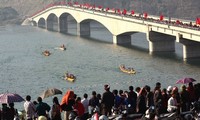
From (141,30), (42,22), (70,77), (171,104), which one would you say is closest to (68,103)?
(171,104)

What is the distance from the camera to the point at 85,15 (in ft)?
Answer: 447

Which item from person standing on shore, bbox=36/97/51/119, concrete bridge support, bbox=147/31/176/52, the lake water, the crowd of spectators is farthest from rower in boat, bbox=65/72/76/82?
person standing on shore, bbox=36/97/51/119

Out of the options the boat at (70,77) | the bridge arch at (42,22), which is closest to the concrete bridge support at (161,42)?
the boat at (70,77)

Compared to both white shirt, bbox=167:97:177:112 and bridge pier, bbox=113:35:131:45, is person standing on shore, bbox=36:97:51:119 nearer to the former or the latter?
white shirt, bbox=167:97:177:112

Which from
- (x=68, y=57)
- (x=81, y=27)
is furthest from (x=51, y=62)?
(x=81, y=27)

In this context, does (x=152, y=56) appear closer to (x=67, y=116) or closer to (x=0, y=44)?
(x=0, y=44)

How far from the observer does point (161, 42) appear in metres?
95.3

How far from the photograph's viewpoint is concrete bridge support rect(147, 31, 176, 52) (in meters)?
94.3

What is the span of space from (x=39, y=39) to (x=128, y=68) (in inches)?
2397

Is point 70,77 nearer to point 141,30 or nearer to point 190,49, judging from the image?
point 190,49

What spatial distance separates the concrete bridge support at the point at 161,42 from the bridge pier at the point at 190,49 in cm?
1103

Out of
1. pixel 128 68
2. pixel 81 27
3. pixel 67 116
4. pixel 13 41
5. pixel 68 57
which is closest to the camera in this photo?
pixel 67 116

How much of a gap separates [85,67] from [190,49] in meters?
18.0

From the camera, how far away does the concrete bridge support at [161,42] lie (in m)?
94.3
